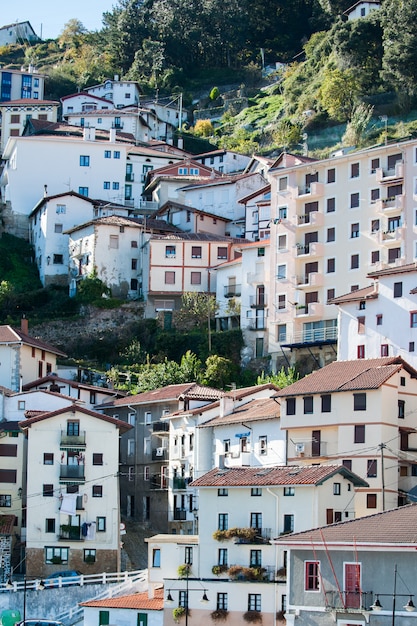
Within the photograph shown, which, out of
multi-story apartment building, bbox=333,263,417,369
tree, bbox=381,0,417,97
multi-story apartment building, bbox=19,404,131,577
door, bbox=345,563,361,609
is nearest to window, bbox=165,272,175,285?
multi-story apartment building, bbox=333,263,417,369

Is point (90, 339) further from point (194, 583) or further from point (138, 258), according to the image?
point (194, 583)

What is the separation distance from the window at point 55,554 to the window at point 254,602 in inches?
665

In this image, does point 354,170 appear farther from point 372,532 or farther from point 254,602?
point 372,532

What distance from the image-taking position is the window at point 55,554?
76.6 metres

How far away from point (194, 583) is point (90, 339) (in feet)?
131

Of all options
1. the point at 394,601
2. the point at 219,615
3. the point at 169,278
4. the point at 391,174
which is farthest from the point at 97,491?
the point at 394,601

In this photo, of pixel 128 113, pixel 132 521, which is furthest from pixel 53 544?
pixel 128 113

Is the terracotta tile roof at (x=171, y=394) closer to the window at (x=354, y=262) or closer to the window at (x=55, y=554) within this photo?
the window at (x=55, y=554)

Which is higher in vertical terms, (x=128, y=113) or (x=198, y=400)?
(x=128, y=113)

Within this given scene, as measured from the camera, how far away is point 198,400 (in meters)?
84.2

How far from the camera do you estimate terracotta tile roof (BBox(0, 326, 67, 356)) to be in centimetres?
9119

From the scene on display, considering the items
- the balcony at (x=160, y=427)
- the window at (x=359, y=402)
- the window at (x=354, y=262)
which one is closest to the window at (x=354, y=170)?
the window at (x=354, y=262)

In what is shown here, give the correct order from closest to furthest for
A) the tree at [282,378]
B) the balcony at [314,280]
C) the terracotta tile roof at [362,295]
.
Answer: the terracotta tile roof at [362,295], the tree at [282,378], the balcony at [314,280]

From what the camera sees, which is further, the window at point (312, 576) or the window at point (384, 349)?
the window at point (384, 349)
